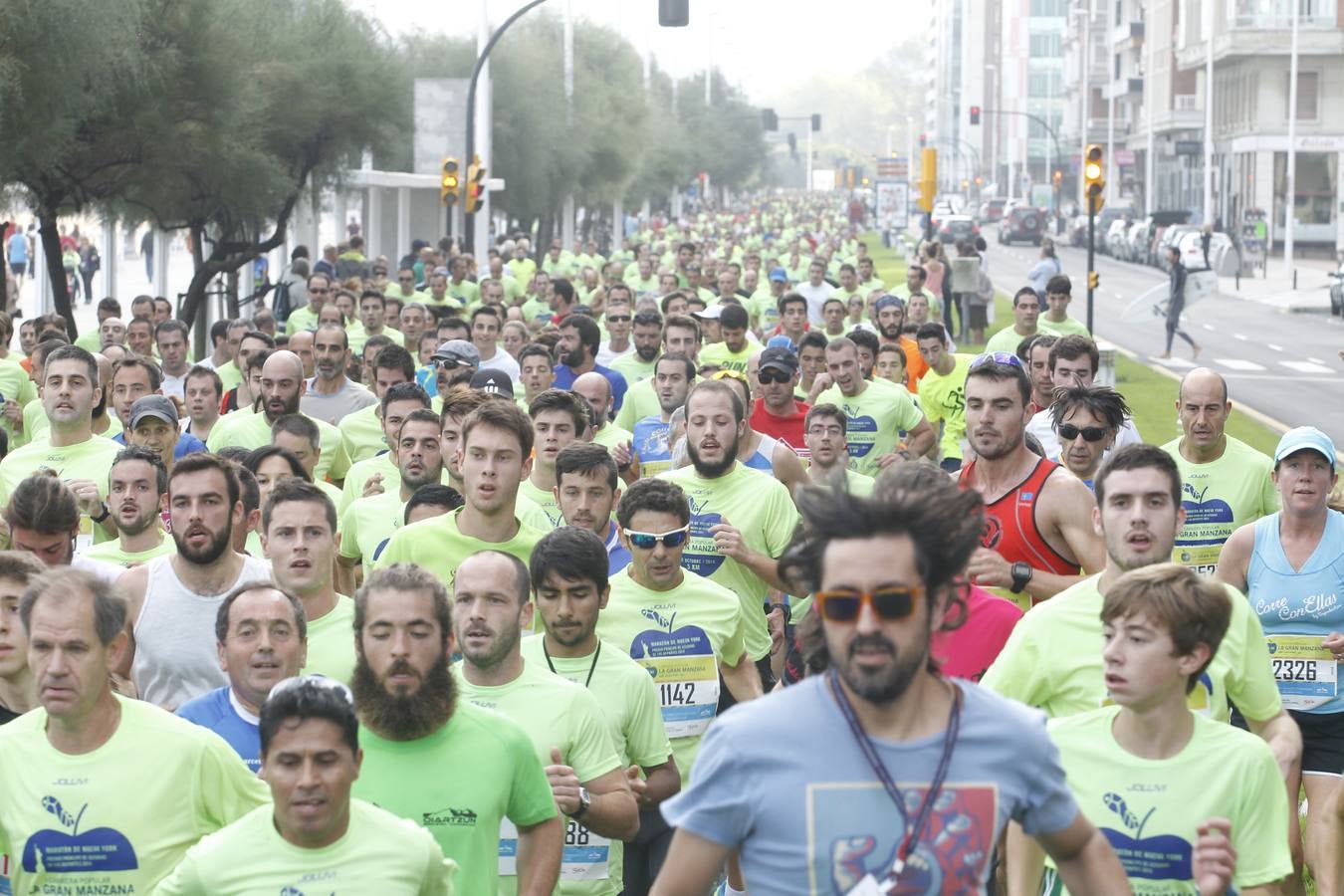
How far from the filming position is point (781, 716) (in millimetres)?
3615

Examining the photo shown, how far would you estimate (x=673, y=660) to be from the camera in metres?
7.28

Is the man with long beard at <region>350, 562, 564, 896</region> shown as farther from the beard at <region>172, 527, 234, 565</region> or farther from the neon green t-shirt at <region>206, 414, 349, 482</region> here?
the neon green t-shirt at <region>206, 414, 349, 482</region>

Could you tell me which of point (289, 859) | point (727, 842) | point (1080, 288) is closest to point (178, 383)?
point (289, 859)

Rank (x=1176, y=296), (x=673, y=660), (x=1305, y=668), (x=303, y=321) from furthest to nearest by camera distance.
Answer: (x=1176, y=296)
(x=303, y=321)
(x=1305, y=668)
(x=673, y=660)

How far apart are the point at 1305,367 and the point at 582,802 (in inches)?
1197

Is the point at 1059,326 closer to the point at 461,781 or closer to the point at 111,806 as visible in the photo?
the point at 461,781

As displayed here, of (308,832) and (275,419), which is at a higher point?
(275,419)

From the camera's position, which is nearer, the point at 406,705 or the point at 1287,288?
the point at 406,705

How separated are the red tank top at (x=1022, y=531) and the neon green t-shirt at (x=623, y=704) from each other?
1.66m

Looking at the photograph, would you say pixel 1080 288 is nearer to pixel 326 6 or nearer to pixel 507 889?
pixel 326 6

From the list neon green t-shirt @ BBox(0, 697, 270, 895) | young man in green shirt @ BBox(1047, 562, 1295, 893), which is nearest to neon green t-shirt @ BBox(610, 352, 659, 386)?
neon green t-shirt @ BBox(0, 697, 270, 895)

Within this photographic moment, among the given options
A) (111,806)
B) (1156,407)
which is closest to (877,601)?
(111,806)

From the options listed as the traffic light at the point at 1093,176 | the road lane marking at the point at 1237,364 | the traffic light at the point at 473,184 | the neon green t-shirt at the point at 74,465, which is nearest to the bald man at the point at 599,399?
the neon green t-shirt at the point at 74,465

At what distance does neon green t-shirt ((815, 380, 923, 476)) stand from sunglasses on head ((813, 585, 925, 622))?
925cm
